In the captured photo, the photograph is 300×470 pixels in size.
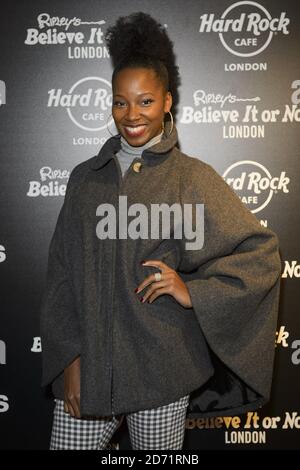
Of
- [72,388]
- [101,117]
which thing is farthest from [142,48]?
[72,388]

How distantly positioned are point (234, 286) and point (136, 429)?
43 centimetres

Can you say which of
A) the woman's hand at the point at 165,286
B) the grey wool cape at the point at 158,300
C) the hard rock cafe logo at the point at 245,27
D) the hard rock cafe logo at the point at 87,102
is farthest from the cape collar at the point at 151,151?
the hard rock cafe logo at the point at 245,27

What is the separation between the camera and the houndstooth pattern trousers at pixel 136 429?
4.57ft

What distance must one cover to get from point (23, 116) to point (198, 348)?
0.99 m

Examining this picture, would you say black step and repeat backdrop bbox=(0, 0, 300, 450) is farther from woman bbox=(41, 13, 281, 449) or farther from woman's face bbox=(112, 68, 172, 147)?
woman's face bbox=(112, 68, 172, 147)

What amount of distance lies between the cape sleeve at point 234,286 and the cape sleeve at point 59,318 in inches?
12.0

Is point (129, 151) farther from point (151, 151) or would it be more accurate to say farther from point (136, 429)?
point (136, 429)

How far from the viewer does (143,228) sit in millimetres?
1387

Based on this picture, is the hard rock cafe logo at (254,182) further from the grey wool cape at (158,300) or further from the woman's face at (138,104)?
the woman's face at (138,104)

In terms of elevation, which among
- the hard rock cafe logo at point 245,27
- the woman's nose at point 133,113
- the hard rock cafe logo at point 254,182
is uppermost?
the hard rock cafe logo at point 245,27

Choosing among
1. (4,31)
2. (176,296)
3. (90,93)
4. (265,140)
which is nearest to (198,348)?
(176,296)

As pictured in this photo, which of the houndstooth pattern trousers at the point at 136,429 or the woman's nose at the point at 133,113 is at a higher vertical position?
the woman's nose at the point at 133,113

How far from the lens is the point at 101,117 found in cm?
194
